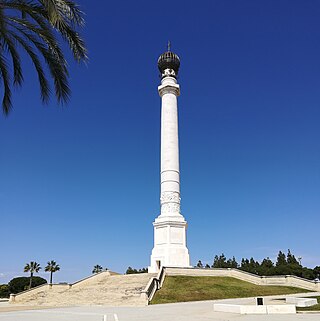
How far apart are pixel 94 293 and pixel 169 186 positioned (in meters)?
17.6

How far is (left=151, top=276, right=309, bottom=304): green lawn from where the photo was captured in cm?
2823

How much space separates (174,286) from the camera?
104 feet

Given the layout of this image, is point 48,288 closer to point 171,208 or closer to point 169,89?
point 171,208

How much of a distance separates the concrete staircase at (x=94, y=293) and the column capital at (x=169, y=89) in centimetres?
2494

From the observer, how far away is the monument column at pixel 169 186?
42.6 meters

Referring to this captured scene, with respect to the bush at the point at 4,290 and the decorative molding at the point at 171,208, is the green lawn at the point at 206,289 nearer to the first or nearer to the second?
the decorative molding at the point at 171,208

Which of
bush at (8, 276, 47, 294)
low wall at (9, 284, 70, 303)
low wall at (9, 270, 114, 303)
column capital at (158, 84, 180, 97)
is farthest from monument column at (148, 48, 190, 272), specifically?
bush at (8, 276, 47, 294)

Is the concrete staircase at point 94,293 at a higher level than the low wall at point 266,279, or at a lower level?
lower

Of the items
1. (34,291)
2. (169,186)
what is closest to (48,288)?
(34,291)

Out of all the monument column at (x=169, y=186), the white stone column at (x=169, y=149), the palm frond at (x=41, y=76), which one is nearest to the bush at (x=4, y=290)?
the monument column at (x=169, y=186)

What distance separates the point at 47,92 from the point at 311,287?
3387 cm

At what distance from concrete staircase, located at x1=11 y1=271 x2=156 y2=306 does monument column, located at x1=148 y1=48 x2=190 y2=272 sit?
22.6 ft

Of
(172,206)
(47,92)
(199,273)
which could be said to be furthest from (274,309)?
(172,206)

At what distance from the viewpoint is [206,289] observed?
3102 cm
